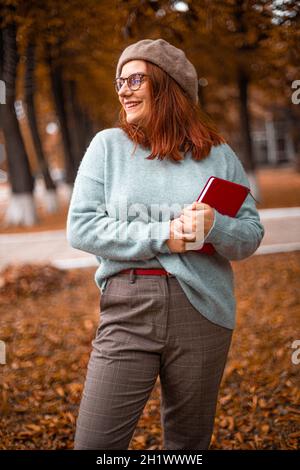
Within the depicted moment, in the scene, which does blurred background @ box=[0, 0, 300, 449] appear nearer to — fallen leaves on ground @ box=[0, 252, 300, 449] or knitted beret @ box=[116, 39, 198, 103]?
fallen leaves on ground @ box=[0, 252, 300, 449]

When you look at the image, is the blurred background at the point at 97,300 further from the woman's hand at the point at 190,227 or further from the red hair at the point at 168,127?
the woman's hand at the point at 190,227

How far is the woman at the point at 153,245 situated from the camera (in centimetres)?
181

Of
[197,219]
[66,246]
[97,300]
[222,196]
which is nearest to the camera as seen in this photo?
[197,219]

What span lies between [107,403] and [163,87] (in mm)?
1166

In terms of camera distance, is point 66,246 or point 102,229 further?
point 66,246

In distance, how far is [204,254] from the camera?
1923 mm

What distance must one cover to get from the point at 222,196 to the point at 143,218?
296mm

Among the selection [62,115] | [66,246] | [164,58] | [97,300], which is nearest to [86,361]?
[97,300]

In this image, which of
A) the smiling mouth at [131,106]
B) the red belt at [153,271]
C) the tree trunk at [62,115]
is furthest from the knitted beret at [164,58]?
the tree trunk at [62,115]

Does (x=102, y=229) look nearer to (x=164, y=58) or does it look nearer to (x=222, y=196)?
(x=222, y=196)

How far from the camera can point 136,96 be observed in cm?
191

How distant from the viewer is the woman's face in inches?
74.6
